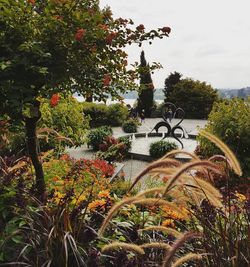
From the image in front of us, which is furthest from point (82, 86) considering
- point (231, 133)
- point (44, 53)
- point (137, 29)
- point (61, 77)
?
point (231, 133)

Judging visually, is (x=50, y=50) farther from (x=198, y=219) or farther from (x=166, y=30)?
(x=198, y=219)

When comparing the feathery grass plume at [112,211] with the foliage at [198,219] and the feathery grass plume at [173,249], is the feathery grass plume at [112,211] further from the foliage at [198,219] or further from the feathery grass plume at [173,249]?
the feathery grass plume at [173,249]

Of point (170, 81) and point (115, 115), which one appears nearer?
point (115, 115)

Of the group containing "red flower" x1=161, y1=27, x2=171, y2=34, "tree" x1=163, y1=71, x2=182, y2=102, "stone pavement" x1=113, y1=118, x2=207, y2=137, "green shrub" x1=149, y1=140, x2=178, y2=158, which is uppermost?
"tree" x1=163, y1=71, x2=182, y2=102

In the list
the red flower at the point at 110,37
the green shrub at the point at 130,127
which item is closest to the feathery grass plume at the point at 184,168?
the red flower at the point at 110,37

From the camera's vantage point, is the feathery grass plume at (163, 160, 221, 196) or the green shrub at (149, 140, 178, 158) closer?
the feathery grass plume at (163, 160, 221, 196)

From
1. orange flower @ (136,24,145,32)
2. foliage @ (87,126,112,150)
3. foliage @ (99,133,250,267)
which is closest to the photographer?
foliage @ (99,133,250,267)

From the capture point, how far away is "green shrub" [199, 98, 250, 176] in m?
9.42

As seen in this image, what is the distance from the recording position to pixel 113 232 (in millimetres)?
2893

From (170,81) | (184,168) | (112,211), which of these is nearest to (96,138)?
(112,211)

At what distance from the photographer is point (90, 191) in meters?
3.26

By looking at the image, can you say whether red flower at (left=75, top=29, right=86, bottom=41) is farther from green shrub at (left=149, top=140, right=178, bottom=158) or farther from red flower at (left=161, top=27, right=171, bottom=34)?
green shrub at (left=149, top=140, right=178, bottom=158)

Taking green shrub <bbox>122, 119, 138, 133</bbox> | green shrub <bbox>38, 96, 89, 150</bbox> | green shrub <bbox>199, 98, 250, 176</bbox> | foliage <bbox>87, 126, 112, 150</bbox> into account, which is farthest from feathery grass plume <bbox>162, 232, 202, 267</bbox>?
green shrub <bbox>122, 119, 138, 133</bbox>

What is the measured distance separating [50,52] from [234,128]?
272 inches
